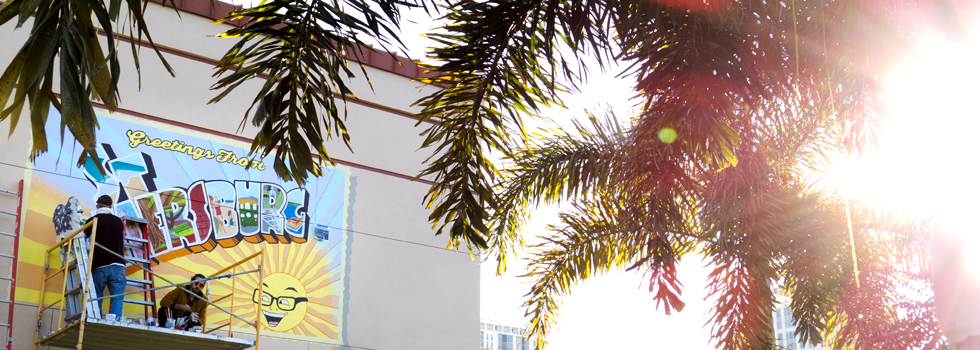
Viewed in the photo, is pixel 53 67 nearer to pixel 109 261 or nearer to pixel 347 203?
pixel 109 261

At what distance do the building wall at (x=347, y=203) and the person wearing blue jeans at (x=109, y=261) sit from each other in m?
0.94

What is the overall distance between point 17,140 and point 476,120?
5732 millimetres

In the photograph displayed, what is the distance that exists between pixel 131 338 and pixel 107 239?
1.02 meters

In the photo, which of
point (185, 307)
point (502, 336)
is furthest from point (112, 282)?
point (502, 336)

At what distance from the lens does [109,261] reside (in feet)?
25.6

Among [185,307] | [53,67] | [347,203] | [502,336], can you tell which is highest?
[502,336]

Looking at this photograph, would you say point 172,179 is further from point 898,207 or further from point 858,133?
point 898,207

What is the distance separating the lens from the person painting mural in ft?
27.1

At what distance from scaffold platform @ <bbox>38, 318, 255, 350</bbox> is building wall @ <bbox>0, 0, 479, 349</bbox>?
2.08 feet

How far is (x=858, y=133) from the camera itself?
16.8 feet

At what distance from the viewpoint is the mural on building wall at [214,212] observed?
8672mm

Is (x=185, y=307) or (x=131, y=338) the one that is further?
(x=185, y=307)

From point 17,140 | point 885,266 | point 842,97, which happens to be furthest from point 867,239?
point 17,140

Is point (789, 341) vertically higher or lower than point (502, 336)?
lower
